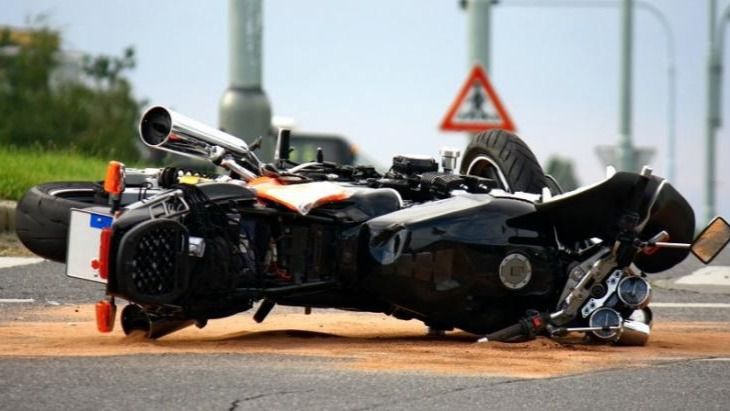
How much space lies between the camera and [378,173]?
10492 mm

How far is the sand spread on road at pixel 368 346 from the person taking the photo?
9.16m

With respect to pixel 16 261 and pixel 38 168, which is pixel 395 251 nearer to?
pixel 16 261

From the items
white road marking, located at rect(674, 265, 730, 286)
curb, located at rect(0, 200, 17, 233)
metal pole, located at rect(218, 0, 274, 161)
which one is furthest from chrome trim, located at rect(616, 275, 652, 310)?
metal pole, located at rect(218, 0, 274, 161)

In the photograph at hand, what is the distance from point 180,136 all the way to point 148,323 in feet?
3.28

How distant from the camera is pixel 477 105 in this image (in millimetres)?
20984

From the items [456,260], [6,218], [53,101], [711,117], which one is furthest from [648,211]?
[53,101]

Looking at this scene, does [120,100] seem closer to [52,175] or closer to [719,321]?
[52,175]

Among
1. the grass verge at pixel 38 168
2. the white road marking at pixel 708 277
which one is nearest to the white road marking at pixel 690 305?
the white road marking at pixel 708 277

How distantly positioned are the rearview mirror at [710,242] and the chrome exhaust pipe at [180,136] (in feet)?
8.19

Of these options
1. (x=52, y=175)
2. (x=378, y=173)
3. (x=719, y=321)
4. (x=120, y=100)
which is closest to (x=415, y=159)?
(x=378, y=173)

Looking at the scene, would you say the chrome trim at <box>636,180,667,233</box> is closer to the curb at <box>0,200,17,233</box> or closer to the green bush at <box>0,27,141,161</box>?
the curb at <box>0,200,17,233</box>

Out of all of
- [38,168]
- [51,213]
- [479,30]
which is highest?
[479,30]

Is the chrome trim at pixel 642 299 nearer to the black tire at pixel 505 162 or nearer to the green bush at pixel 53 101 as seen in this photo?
the black tire at pixel 505 162

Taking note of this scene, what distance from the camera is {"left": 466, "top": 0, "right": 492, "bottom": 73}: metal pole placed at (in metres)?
22.4
